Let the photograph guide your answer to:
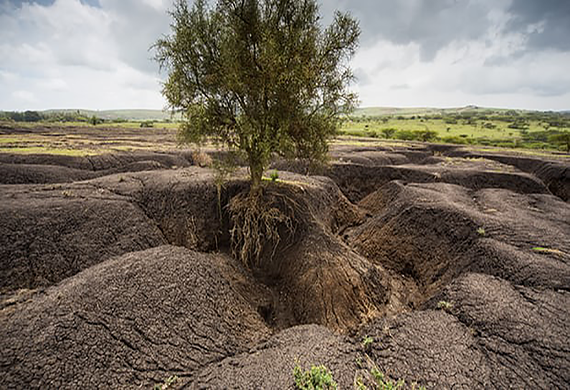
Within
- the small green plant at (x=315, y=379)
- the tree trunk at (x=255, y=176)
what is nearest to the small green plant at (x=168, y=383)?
the small green plant at (x=315, y=379)

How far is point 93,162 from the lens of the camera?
2198cm

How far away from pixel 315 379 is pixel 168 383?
312 cm

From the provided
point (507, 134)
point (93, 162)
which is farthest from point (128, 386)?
point (507, 134)

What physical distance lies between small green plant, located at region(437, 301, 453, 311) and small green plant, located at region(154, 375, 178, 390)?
7.02 meters

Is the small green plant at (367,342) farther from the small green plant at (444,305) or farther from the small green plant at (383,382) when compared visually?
the small green plant at (444,305)

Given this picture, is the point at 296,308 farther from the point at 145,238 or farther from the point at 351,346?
the point at 145,238

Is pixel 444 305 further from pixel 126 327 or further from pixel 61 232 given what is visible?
pixel 61 232

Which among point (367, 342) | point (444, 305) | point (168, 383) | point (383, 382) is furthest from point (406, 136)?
point (168, 383)

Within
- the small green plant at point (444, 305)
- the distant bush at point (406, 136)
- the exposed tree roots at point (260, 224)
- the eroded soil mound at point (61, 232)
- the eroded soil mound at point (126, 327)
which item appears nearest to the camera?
the eroded soil mound at point (126, 327)

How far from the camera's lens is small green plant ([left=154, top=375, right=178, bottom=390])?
529 centimetres

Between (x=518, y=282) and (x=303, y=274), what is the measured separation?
22.3 ft

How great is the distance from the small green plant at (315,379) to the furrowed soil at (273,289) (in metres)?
0.24

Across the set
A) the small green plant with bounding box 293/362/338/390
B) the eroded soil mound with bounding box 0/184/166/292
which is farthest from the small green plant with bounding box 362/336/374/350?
the eroded soil mound with bounding box 0/184/166/292

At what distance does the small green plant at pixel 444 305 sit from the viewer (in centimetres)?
716
